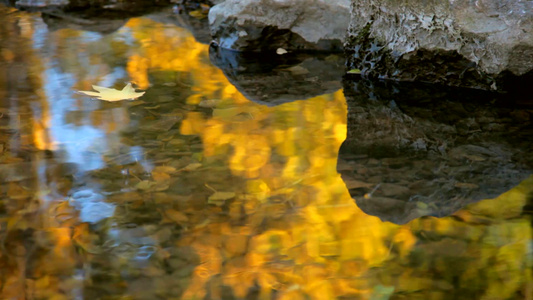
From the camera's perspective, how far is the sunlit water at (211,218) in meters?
1.41

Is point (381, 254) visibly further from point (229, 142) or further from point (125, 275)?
point (229, 142)

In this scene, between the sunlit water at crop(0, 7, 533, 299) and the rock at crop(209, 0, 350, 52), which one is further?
the rock at crop(209, 0, 350, 52)

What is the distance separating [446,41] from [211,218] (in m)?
1.81

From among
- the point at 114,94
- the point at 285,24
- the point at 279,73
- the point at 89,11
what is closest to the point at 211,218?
the point at 114,94

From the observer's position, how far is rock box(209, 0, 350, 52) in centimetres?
371

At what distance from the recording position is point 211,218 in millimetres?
1688

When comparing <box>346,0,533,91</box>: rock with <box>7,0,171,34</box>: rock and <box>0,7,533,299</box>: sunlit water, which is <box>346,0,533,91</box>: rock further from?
<box>7,0,171,34</box>: rock

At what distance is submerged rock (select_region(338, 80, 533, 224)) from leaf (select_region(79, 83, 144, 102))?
3.57 feet

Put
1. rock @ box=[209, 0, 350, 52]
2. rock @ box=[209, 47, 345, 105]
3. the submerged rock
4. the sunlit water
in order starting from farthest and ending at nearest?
rock @ box=[209, 0, 350, 52] → rock @ box=[209, 47, 345, 105] → the submerged rock → the sunlit water

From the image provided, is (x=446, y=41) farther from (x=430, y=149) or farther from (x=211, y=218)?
(x=211, y=218)

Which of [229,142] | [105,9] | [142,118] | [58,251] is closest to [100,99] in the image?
[142,118]

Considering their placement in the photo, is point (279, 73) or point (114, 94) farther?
point (279, 73)

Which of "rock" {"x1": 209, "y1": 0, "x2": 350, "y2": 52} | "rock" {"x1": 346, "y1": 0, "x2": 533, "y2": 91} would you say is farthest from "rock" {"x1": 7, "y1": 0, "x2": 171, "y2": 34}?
"rock" {"x1": 346, "y1": 0, "x2": 533, "y2": 91}

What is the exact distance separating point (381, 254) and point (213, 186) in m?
0.63
